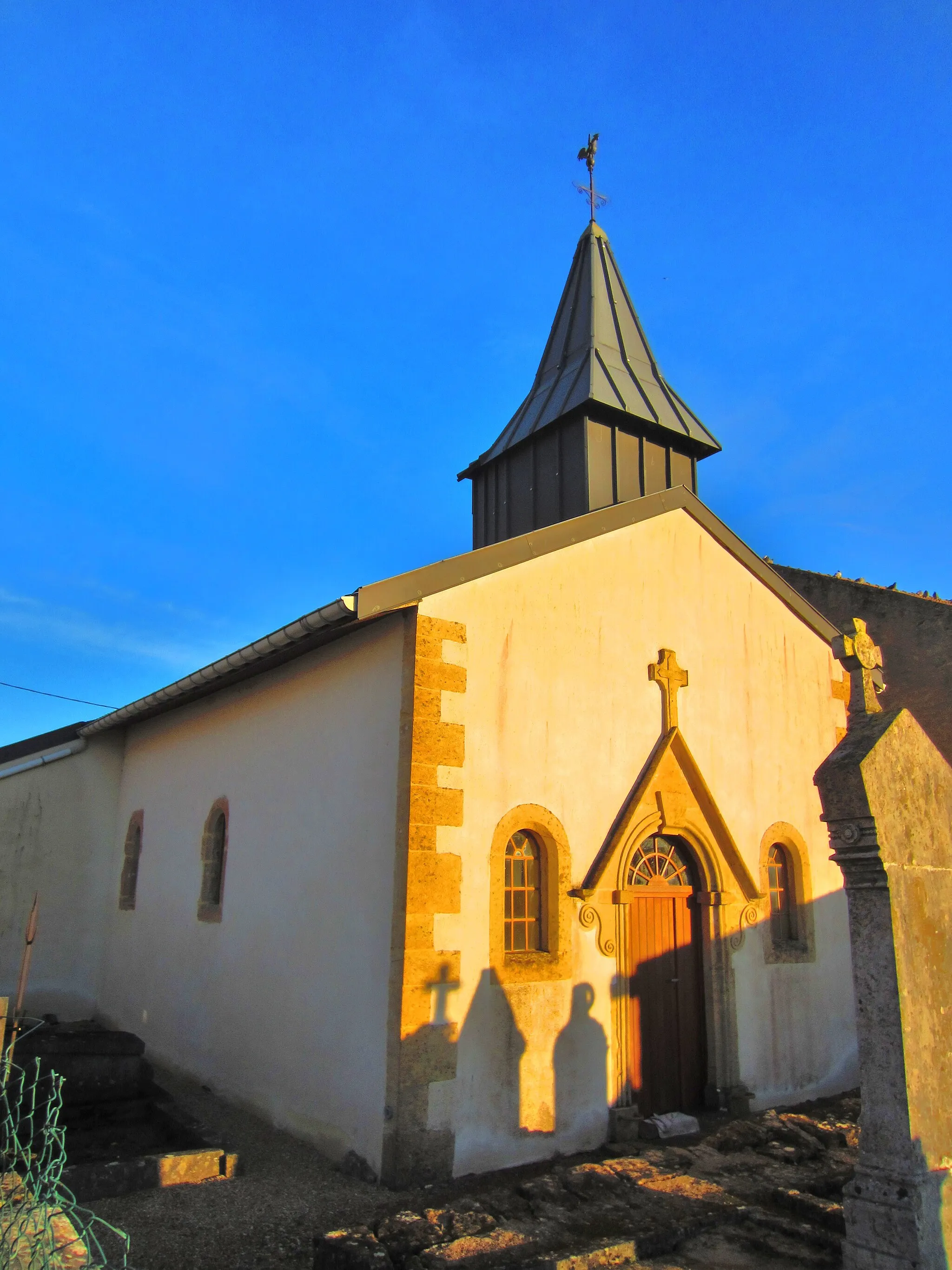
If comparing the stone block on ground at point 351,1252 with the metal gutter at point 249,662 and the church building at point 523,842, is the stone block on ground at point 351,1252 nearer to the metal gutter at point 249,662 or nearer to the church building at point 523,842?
the church building at point 523,842

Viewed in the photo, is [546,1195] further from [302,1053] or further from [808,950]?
[808,950]

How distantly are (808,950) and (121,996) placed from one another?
25.6 ft

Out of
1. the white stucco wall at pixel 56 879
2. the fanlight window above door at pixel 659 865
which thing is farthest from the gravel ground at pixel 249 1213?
the white stucco wall at pixel 56 879

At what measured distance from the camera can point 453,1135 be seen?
19.9 feet

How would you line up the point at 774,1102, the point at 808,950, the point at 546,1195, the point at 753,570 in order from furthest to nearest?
the point at 753,570 < the point at 808,950 < the point at 774,1102 < the point at 546,1195

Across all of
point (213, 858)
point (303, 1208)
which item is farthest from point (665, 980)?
point (213, 858)

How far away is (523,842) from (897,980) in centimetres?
332

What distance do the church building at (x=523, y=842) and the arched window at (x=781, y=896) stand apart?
3 cm

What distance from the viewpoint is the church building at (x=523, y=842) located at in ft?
20.9

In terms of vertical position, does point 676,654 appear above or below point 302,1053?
above

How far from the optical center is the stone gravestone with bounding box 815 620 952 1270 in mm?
3930

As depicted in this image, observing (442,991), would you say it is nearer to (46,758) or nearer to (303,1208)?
(303,1208)

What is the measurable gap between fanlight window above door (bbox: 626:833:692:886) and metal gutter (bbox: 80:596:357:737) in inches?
126

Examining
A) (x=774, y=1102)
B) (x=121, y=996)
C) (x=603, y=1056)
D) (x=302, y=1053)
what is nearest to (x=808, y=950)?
(x=774, y=1102)
